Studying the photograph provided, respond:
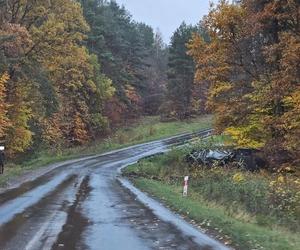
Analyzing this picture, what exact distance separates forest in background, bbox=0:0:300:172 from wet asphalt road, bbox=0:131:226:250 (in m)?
9.80

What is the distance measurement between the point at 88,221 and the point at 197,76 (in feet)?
70.4

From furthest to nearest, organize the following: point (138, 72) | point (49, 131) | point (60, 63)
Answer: point (138, 72) → point (49, 131) → point (60, 63)

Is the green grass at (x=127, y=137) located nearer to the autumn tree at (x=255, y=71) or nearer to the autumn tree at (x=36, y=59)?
the autumn tree at (x=36, y=59)

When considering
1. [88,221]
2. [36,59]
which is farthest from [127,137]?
[88,221]

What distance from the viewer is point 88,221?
45.3 ft

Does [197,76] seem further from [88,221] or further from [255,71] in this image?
[88,221]

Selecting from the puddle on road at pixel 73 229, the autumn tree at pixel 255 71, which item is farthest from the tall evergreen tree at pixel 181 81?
the puddle on road at pixel 73 229

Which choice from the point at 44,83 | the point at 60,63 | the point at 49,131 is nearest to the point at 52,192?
the point at 44,83

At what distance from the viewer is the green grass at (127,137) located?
45584mm

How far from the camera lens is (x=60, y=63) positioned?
148ft

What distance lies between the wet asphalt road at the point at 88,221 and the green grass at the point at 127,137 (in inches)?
467

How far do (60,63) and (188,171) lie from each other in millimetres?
17372

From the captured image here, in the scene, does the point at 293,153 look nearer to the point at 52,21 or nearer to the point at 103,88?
the point at 52,21

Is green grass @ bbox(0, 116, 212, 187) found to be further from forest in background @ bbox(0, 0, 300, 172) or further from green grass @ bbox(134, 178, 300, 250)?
green grass @ bbox(134, 178, 300, 250)
